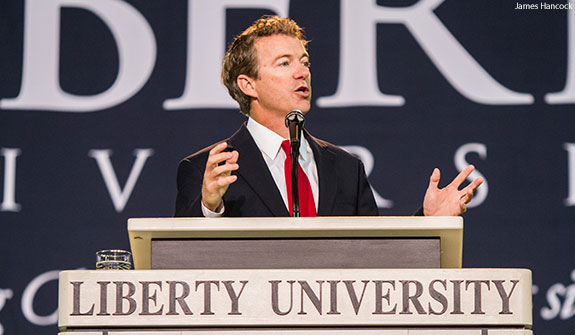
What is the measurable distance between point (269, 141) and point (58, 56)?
1467mm

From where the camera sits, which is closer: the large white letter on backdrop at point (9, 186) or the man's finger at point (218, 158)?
the man's finger at point (218, 158)

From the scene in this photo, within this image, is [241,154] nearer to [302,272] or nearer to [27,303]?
[302,272]

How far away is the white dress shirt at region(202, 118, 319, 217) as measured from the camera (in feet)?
8.79

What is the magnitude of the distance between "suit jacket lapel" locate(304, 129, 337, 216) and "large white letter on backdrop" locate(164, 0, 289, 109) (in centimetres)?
108

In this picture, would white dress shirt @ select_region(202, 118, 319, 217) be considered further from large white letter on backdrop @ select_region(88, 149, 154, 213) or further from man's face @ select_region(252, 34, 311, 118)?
large white letter on backdrop @ select_region(88, 149, 154, 213)

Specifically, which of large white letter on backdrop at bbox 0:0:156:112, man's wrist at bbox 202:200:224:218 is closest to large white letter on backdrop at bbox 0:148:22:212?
large white letter on backdrop at bbox 0:0:156:112

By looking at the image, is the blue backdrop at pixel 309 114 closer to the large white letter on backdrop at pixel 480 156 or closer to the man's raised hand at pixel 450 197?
the large white letter on backdrop at pixel 480 156

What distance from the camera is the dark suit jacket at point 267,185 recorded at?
255 cm

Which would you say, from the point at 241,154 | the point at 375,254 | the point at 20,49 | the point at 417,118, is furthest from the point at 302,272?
the point at 20,49

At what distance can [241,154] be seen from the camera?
2.70 metres

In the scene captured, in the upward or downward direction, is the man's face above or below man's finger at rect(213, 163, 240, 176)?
above

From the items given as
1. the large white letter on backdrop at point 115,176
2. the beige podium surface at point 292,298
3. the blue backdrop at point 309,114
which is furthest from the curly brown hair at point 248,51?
the beige podium surface at point 292,298

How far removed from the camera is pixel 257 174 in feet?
8.61

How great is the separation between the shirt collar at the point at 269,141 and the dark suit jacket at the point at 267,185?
32mm
